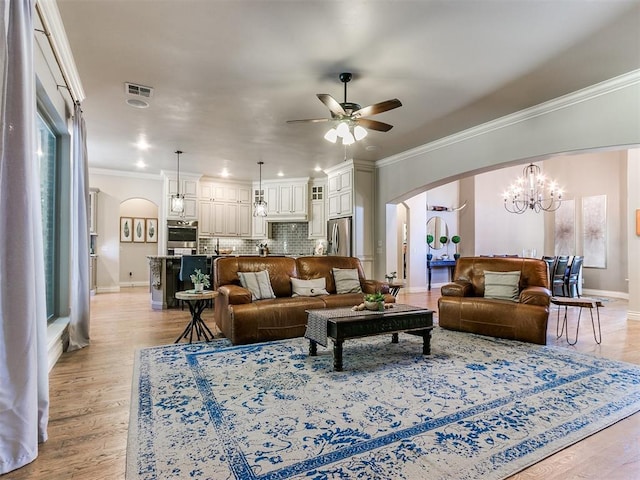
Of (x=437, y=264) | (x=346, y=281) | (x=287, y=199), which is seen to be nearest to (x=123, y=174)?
(x=287, y=199)

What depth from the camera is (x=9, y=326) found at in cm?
187

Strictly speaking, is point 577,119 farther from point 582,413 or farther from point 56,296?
point 56,296

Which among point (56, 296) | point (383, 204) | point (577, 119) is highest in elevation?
point (577, 119)

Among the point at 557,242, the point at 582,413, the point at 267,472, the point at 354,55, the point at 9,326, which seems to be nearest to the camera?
the point at 267,472

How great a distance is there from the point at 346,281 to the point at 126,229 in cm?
759

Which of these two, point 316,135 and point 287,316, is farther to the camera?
point 316,135

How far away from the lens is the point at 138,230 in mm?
10039

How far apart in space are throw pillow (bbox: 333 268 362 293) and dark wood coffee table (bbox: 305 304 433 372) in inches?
52.7

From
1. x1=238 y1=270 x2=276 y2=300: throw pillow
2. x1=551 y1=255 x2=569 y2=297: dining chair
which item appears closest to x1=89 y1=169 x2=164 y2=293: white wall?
x1=238 y1=270 x2=276 y2=300: throw pillow

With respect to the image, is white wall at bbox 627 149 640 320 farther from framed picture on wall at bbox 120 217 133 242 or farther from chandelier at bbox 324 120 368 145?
framed picture on wall at bbox 120 217 133 242

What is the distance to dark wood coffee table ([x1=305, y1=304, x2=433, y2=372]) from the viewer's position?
3195 mm

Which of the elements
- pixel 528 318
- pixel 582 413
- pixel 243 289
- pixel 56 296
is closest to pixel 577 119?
pixel 528 318

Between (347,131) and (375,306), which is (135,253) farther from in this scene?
(375,306)

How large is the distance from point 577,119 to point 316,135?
138 inches
